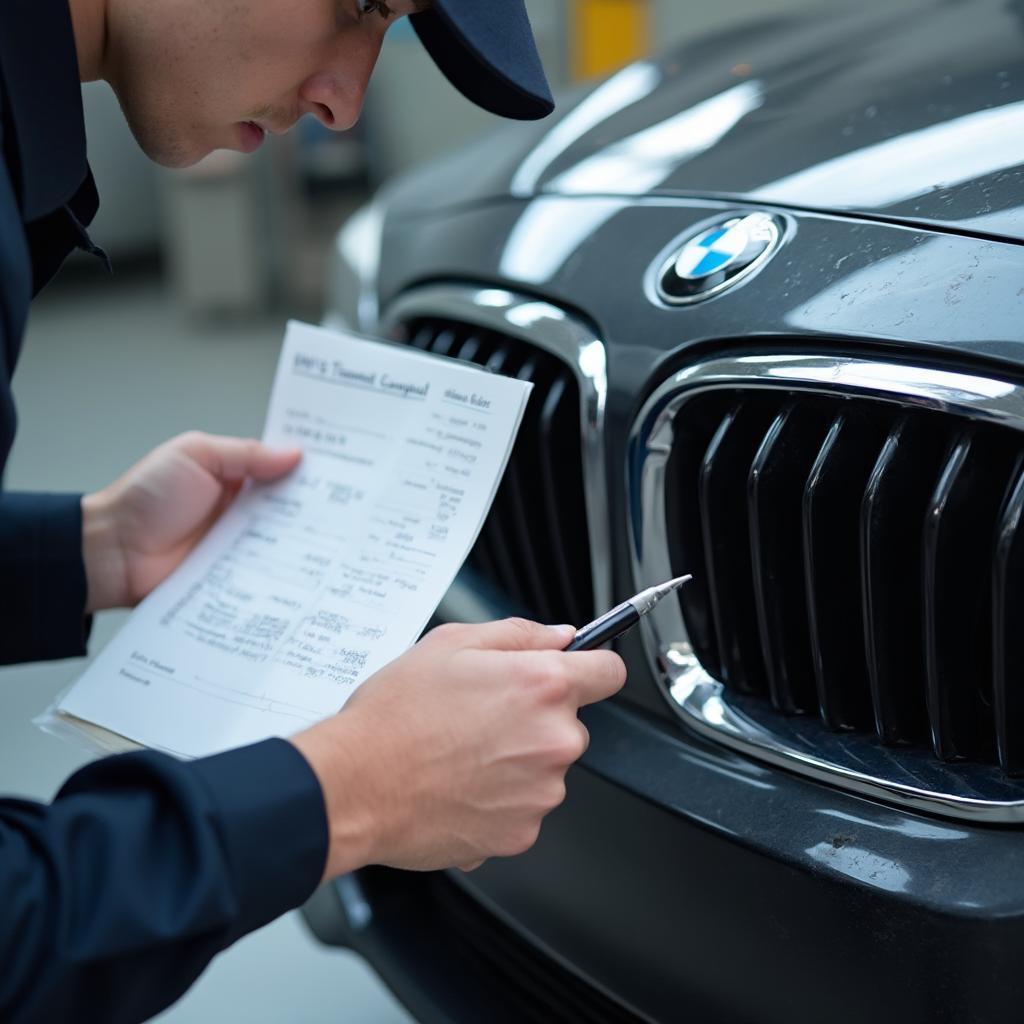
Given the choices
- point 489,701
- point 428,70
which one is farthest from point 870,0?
point 428,70

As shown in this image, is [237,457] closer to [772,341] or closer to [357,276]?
[357,276]

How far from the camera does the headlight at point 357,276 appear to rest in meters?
1.43

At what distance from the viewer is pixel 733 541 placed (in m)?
0.99

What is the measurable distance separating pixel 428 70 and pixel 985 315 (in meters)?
4.03

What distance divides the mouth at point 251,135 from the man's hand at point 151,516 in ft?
0.91

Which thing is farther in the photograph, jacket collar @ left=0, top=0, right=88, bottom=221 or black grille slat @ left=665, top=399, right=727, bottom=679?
black grille slat @ left=665, top=399, right=727, bottom=679

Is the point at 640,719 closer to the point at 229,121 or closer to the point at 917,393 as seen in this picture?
the point at 917,393

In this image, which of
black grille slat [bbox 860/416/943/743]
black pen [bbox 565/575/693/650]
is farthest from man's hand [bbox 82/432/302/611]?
black grille slat [bbox 860/416/943/743]

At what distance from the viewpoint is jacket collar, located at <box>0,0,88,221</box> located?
31.4 inches

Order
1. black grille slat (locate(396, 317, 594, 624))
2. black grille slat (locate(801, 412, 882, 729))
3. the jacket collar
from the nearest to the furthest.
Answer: the jacket collar → black grille slat (locate(801, 412, 882, 729)) → black grille slat (locate(396, 317, 594, 624))

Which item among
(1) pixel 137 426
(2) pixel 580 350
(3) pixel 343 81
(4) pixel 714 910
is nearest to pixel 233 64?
(3) pixel 343 81

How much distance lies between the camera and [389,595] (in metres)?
1.01

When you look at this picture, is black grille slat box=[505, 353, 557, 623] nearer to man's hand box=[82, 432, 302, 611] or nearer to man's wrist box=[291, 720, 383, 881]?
man's hand box=[82, 432, 302, 611]

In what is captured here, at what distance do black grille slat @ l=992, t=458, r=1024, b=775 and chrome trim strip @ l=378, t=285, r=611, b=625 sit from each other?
317 millimetres
